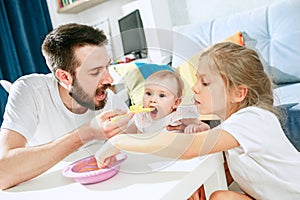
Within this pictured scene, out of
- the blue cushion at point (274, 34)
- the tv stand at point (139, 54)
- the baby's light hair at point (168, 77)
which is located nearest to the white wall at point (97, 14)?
the blue cushion at point (274, 34)

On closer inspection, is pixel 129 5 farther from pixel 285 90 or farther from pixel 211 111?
pixel 211 111

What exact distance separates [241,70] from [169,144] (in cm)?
34

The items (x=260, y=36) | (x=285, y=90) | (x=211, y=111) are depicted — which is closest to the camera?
(x=211, y=111)

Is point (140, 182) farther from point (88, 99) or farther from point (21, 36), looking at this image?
point (21, 36)

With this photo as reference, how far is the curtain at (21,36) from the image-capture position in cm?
234

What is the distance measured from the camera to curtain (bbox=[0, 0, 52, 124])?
2.34 meters

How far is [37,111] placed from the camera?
1.04 metres

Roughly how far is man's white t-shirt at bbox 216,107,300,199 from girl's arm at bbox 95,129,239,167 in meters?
0.09

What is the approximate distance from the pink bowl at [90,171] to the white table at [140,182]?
1cm

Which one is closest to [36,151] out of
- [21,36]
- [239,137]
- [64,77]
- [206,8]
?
[64,77]

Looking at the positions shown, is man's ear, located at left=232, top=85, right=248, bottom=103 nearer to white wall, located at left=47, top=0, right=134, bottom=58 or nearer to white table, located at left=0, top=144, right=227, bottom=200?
white table, located at left=0, top=144, right=227, bottom=200

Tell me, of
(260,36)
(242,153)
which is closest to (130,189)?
(242,153)

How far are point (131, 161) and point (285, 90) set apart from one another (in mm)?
859

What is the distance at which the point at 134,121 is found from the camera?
610 millimetres
